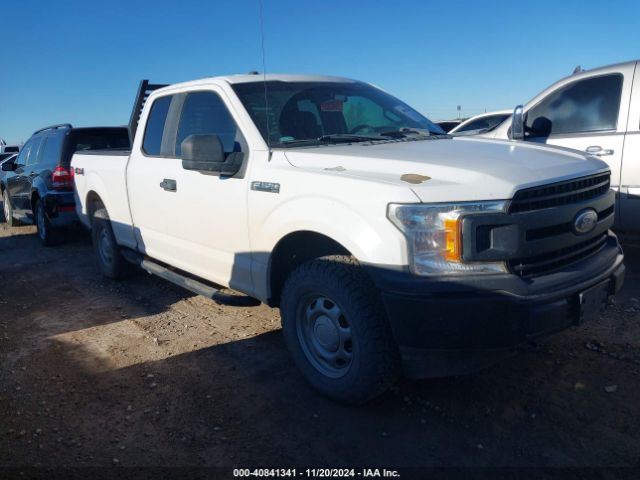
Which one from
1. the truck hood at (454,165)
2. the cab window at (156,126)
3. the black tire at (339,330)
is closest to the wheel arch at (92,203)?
the cab window at (156,126)

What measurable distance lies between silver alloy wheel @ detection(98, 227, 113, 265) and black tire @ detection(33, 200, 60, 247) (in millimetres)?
2556

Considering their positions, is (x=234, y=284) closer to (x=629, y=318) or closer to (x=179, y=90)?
(x=179, y=90)

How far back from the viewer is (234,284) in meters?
3.83

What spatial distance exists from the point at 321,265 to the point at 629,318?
2708 mm

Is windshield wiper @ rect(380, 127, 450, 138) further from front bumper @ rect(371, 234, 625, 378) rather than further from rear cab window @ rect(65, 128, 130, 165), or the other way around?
rear cab window @ rect(65, 128, 130, 165)

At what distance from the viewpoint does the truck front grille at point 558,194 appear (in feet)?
8.50

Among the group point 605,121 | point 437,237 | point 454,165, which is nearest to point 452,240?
point 437,237

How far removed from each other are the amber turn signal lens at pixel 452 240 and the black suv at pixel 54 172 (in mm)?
6498

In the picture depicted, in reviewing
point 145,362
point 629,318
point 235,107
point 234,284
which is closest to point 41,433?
point 145,362

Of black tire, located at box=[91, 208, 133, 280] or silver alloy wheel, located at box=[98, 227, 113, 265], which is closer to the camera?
black tire, located at box=[91, 208, 133, 280]

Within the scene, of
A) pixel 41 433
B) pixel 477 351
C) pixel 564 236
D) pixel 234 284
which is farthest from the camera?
pixel 234 284

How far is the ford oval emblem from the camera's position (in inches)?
112

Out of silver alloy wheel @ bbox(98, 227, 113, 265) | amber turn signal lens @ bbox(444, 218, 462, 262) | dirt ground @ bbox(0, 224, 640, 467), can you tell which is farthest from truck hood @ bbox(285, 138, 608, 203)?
silver alloy wheel @ bbox(98, 227, 113, 265)

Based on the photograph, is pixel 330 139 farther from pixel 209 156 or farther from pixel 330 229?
pixel 330 229
